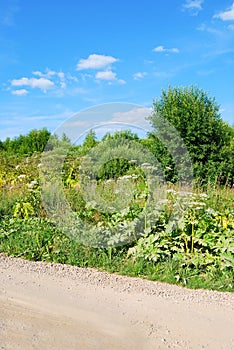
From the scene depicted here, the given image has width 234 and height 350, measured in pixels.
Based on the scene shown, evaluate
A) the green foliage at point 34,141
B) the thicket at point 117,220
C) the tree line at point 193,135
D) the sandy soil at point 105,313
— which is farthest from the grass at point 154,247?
the green foliage at point 34,141

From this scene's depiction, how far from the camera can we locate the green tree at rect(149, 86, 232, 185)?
10.6m

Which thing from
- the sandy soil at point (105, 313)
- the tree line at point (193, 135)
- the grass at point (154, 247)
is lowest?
the sandy soil at point (105, 313)

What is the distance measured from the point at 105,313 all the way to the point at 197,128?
8.48 metres

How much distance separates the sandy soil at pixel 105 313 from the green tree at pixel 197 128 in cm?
730

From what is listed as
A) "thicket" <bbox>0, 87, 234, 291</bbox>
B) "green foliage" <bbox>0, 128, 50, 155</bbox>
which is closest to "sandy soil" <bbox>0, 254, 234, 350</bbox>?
"thicket" <bbox>0, 87, 234, 291</bbox>

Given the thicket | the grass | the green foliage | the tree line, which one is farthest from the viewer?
the green foliage

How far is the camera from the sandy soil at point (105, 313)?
255 cm

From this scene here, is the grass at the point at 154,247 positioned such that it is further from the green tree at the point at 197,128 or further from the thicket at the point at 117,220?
the green tree at the point at 197,128

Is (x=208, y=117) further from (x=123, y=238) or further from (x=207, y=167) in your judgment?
→ (x=123, y=238)

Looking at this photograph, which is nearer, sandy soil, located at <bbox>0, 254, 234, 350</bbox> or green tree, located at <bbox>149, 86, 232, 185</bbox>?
sandy soil, located at <bbox>0, 254, 234, 350</bbox>

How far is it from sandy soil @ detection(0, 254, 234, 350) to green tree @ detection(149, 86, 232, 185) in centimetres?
730

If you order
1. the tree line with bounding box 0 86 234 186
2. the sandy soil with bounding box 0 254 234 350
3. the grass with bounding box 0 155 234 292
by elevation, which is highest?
the tree line with bounding box 0 86 234 186

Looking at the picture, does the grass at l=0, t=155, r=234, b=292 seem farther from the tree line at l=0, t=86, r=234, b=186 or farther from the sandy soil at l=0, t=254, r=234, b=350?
the tree line at l=0, t=86, r=234, b=186

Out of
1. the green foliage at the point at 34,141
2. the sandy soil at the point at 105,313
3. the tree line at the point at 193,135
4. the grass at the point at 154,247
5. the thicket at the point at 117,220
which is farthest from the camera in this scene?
the green foliage at the point at 34,141
